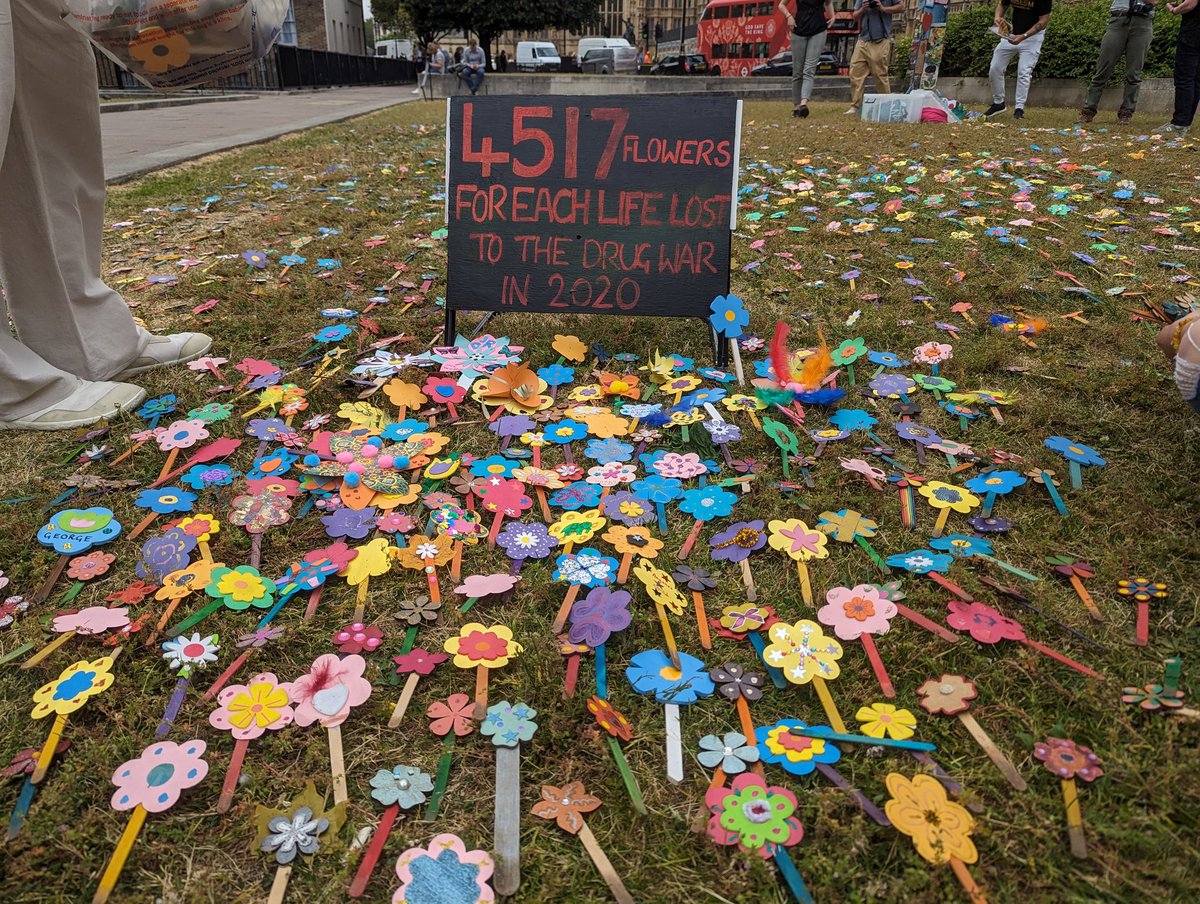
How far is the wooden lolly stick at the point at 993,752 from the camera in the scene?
1264 millimetres

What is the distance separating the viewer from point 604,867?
1161 mm

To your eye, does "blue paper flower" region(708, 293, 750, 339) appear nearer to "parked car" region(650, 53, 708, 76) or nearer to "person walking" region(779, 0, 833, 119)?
"person walking" region(779, 0, 833, 119)

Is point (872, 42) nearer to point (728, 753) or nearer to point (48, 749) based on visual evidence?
point (728, 753)

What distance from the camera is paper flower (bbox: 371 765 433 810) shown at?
126 centimetres

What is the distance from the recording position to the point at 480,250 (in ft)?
9.25

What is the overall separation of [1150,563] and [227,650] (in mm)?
2135

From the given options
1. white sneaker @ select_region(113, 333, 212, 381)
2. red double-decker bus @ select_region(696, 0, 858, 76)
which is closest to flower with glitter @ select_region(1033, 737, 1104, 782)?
white sneaker @ select_region(113, 333, 212, 381)

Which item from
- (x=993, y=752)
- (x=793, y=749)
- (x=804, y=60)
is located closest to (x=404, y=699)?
(x=793, y=749)

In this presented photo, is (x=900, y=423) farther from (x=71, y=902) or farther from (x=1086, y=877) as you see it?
(x=71, y=902)

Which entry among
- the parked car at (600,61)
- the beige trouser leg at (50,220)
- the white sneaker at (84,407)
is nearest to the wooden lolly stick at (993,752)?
the white sneaker at (84,407)

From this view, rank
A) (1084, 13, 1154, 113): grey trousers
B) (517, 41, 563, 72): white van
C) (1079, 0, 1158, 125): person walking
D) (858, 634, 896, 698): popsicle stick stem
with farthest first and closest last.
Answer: (517, 41, 563, 72): white van < (1084, 13, 1154, 113): grey trousers < (1079, 0, 1158, 125): person walking < (858, 634, 896, 698): popsicle stick stem

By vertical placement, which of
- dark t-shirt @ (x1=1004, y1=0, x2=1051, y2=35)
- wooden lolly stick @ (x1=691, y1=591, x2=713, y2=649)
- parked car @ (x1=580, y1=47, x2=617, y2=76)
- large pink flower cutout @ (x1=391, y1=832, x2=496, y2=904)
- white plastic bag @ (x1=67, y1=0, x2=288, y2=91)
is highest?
parked car @ (x1=580, y1=47, x2=617, y2=76)

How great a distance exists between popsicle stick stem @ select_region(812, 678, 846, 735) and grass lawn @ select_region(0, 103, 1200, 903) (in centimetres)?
2

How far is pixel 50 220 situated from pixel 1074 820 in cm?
304
